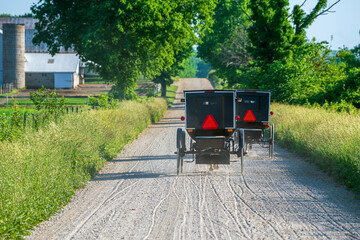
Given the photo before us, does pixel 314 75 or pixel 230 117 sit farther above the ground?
pixel 314 75

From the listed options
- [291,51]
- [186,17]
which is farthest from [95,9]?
[291,51]

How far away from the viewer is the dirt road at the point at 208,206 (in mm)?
7074

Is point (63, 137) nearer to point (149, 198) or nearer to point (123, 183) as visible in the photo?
point (123, 183)

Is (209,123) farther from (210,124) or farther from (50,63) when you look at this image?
(50,63)

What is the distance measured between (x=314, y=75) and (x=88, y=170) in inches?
991

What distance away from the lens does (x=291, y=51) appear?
34781 mm

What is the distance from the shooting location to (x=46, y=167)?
916 cm

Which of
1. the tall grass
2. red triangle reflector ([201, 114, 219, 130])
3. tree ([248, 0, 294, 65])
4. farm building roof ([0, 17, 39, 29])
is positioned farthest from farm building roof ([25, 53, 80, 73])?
red triangle reflector ([201, 114, 219, 130])

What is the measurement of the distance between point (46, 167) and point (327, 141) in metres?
8.78

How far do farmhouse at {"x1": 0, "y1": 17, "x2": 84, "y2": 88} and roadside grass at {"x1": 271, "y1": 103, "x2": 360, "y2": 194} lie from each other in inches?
2247

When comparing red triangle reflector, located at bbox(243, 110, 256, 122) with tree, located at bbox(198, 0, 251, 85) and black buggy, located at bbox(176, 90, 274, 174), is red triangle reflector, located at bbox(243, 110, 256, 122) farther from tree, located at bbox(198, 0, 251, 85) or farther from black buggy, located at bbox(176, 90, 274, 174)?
tree, located at bbox(198, 0, 251, 85)

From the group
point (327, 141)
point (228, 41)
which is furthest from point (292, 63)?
point (228, 41)

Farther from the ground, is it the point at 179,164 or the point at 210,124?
the point at 210,124

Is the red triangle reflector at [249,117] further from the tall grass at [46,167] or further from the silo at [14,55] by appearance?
the silo at [14,55]
